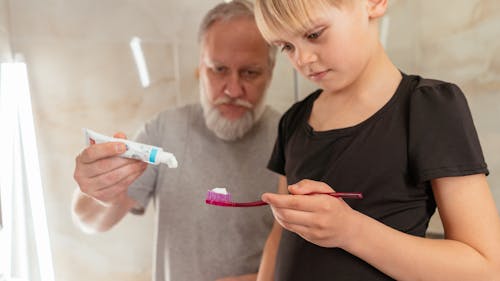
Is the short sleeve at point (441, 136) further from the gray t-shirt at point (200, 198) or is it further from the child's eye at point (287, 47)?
the gray t-shirt at point (200, 198)

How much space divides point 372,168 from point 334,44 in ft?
0.56

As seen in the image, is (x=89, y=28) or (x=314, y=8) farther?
(x=89, y=28)

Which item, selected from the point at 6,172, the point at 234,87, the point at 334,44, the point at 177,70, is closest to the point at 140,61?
the point at 177,70

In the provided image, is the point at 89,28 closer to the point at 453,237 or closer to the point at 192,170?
the point at 192,170

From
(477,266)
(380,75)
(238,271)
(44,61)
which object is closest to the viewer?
(477,266)

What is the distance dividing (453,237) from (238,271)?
443mm

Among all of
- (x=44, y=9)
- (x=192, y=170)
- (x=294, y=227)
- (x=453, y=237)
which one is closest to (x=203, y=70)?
(x=192, y=170)

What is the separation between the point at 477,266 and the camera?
537mm

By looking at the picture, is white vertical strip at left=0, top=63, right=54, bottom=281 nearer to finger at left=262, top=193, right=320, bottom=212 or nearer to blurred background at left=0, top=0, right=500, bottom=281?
blurred background at left=0, top=0, right=500, bottom=281

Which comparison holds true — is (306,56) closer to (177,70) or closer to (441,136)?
(441,136)

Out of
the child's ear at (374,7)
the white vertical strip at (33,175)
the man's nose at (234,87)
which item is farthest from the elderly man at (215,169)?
the child's ear at (374,7)

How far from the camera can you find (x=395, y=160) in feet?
1.96

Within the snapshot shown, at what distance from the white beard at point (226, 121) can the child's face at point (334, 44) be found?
0.30m

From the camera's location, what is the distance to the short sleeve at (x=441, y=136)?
0.55 m
